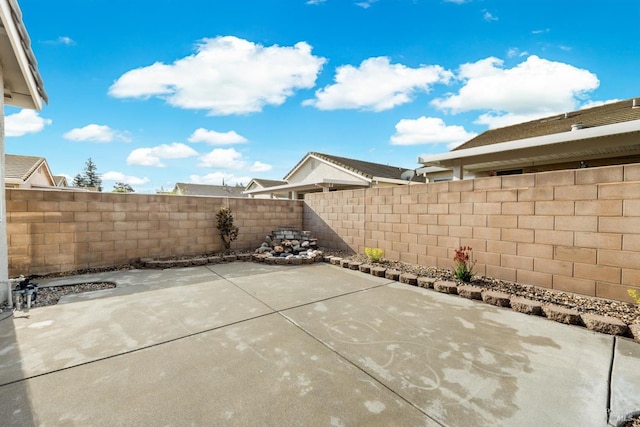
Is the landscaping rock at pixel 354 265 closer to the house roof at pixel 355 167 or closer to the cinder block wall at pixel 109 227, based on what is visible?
the cinder block wall at pixel 109 227

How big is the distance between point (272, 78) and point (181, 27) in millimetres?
2752

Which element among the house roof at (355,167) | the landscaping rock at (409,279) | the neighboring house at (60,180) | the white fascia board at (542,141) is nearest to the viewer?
the landscaping rock at (409,279)

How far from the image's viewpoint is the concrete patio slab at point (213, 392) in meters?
1.68

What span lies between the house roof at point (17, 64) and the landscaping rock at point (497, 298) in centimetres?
727

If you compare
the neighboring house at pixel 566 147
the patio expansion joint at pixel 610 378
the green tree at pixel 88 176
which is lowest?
the patio expansion joint at pixel 610 378

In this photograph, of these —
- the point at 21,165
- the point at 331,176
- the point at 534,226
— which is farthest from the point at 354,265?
the point at 21,165

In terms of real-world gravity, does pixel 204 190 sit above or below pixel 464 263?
above

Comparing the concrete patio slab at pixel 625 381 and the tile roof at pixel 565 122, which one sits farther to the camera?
the tile roof at pixel 565 122

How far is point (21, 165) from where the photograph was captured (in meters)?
14.0

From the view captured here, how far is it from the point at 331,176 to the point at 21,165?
16.7 m

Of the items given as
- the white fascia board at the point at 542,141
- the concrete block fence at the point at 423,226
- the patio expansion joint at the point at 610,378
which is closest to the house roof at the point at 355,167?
the white fascia board at the point at 542,141

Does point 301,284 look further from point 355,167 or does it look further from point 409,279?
point 355,167

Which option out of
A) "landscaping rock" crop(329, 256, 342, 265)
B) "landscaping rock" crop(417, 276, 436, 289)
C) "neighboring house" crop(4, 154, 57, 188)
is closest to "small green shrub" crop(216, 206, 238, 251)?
"landscaping rock" crop(329, 256, 342, 265)

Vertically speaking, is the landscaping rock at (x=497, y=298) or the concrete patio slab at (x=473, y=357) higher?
the landscaping rock at (x=497, y=298)
